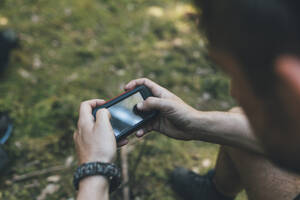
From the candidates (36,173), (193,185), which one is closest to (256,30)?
(193,185)

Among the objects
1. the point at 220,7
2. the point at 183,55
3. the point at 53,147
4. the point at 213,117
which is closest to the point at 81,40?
the point at 183,55

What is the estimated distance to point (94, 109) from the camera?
1856 mm

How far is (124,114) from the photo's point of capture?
1.95m

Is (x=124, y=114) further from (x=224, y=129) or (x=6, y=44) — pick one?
(x=6, y=44)

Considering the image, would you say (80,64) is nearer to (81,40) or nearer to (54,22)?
(81,40)

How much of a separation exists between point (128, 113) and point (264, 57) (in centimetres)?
130

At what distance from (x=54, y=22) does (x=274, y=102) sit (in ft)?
13.0

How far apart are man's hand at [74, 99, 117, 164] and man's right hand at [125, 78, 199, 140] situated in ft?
1.25

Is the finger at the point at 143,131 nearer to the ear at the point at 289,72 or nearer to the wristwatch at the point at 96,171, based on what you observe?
the wristwatch at the point at 96,171

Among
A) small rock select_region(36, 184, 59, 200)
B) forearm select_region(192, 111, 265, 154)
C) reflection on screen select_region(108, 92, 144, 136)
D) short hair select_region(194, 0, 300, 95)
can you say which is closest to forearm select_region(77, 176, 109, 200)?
reflection on screen select_region(108, 92, 144, 136)

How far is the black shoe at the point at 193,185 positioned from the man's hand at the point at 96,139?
3.79 ft

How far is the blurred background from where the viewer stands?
2594 mm

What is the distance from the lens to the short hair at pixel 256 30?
716mm

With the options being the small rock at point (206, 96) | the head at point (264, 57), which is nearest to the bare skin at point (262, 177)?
the head at point (264, 57)
